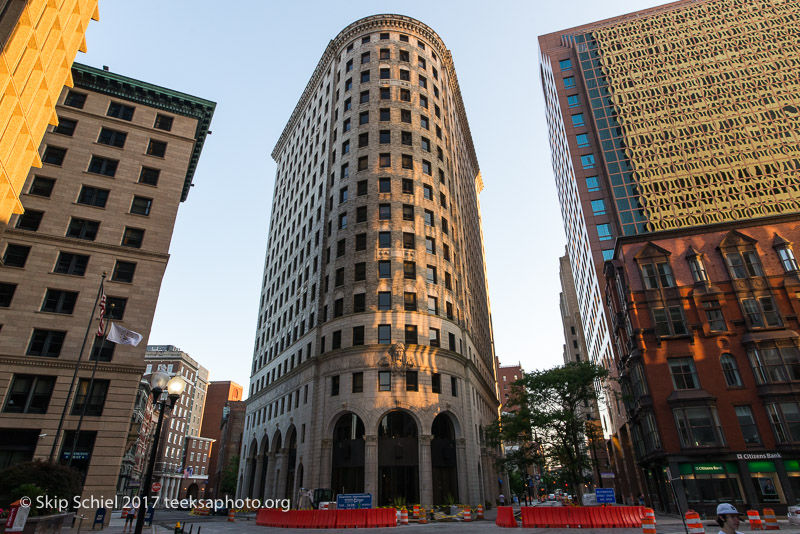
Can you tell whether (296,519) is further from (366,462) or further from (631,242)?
(631,242)

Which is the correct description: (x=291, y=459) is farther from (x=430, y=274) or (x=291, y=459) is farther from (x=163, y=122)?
(x=163, y=122)

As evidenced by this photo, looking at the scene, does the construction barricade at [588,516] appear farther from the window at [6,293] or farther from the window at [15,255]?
the window at [15,255]

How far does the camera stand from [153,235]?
38.0 m

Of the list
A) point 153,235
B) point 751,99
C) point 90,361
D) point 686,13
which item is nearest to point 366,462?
point 90,361

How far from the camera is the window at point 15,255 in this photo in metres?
33.3

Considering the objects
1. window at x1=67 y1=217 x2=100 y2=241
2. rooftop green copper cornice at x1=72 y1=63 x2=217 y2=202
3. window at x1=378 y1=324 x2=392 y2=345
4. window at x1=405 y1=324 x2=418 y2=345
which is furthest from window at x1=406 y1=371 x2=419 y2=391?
rooftop green copper cornice at x1=72 y1=63 x2=217 y2=202

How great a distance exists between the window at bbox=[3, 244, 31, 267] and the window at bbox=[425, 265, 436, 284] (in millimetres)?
33286

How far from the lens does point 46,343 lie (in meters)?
32.1

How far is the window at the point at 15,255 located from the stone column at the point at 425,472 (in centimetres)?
3380

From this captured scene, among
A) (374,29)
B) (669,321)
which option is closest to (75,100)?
(374,29)

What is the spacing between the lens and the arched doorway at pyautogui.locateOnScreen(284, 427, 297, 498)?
48247 mm

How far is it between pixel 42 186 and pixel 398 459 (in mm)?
36266

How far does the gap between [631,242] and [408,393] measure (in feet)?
79.4


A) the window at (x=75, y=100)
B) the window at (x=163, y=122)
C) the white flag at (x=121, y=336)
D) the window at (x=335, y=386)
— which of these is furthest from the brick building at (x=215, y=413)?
the white flag at (x=121, y=336)
